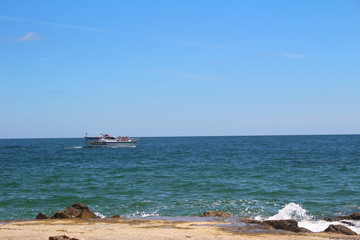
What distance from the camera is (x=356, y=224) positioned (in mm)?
13352

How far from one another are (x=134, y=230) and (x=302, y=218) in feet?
25.6

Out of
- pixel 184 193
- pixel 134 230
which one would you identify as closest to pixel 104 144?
pixel 184 193

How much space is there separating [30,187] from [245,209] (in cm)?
1410

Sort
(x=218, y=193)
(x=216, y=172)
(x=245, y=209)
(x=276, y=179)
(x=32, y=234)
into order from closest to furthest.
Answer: (x=32, y=234) < (x=245, y=209) < (x=218, y=193) < (x=276, y=179) < (x=216, y=172)

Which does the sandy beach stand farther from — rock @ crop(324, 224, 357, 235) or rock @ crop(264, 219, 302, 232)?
rock @ crop(264, 219, 302, 232)

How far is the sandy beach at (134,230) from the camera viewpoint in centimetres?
1019

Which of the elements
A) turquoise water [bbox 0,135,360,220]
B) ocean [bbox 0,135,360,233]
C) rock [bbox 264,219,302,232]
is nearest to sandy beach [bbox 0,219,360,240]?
rock [bbox 264,219,302,232]

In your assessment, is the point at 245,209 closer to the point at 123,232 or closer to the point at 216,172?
the point at 123,232

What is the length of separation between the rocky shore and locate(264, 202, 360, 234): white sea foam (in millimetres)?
454

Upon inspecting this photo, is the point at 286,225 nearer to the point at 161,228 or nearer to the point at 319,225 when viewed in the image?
the point at 319,225

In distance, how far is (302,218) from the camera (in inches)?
612

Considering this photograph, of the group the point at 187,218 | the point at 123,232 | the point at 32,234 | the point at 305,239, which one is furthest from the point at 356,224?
the point at 32,234

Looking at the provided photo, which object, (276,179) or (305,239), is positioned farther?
(276,179)

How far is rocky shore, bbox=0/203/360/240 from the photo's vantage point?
406 inches
